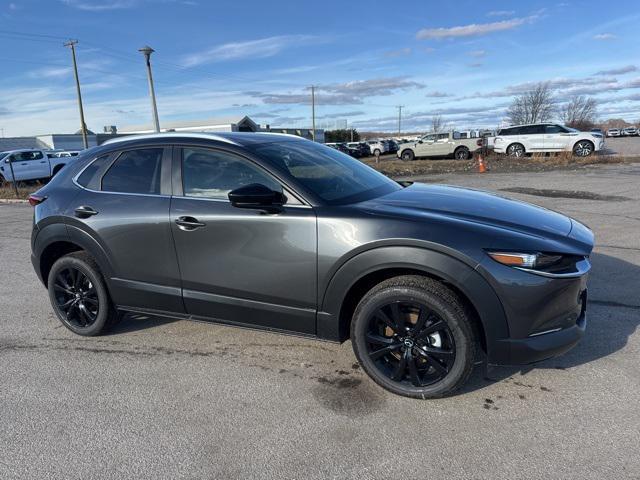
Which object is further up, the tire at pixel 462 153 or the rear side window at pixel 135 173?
the rear side window at pixel 135 173

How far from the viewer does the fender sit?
2.83m

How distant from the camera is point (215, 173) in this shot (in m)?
3.62

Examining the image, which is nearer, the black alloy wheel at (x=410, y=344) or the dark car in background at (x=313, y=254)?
the dark car in background at (x=313, y=254)

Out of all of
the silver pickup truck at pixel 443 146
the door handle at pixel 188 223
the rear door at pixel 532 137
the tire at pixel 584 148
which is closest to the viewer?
the door handle at pixel 188 223

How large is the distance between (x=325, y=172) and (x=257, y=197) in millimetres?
795

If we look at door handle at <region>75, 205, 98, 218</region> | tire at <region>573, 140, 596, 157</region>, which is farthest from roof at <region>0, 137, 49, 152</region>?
door handle at <region>75, 205, 98, 218</region>

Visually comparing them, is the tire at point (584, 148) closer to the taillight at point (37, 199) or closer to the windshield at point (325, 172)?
the windshield at point (325, 172)

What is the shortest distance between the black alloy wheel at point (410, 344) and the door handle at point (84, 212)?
2483mm

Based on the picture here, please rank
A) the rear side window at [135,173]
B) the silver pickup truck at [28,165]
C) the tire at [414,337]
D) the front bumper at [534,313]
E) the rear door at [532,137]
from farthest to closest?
the rear door at [532,137]
the silver pickup truck at [28,165]
the rear side window at [135,173]
the tire at [414,337]
the front bumper at [534,313]

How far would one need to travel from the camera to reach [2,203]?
52.4ft

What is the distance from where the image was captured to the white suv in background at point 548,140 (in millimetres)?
22078

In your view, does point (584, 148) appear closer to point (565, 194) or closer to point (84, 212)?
point (565, 194)

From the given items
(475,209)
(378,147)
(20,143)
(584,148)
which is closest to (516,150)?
(584,148)

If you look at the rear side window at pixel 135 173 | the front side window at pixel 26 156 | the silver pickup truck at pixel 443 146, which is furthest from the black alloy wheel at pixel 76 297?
the silver pickup truck at pixel 443 146
